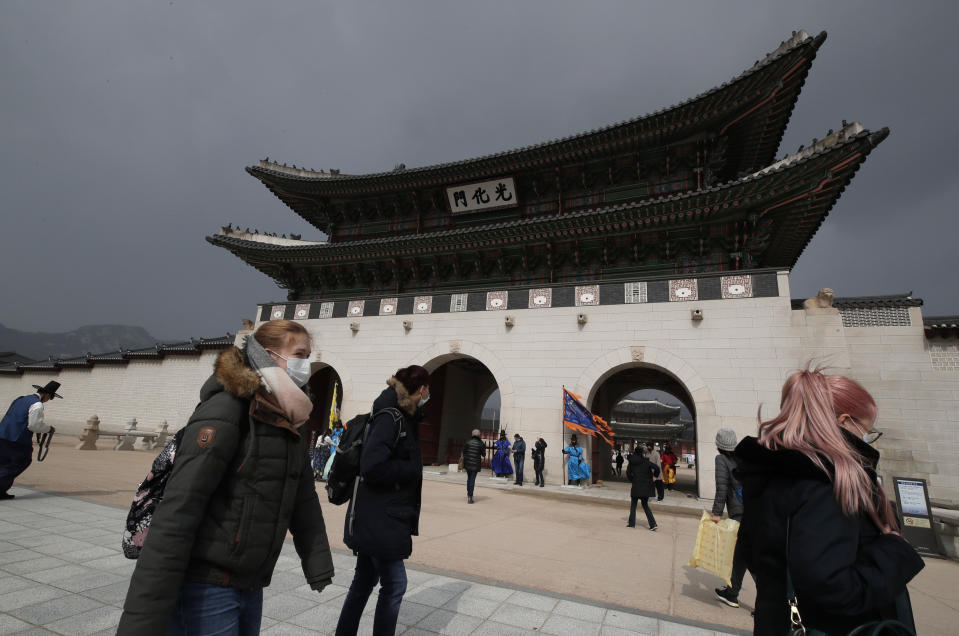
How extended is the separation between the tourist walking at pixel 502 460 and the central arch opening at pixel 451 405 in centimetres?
328

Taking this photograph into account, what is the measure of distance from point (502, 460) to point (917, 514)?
8.86 m

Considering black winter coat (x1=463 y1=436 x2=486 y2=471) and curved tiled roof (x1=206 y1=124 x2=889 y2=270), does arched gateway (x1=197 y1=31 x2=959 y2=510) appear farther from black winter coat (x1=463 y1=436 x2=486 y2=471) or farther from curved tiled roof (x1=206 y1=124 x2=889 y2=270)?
black winter coat (x1=463 y1=436 x2=486 y2=471)

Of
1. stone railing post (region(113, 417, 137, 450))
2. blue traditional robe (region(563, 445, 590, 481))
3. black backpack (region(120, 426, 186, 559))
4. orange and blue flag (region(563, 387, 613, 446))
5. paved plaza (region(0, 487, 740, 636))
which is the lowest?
stone railing post (region(113, 417, 137, 450))

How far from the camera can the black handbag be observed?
137cm

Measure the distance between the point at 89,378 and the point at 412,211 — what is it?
18.8 metres

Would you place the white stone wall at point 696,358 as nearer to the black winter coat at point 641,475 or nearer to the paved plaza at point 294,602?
the black winter coat at point 641,475

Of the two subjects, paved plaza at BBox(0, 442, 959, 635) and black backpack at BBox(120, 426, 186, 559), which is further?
paved plaza at BBox(0, 442, 959, 635)

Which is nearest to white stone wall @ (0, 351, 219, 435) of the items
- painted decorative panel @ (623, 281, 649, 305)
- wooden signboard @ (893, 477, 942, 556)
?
painted decorative panel @ (623, 281, 649, 305)

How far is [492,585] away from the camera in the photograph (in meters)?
4.11

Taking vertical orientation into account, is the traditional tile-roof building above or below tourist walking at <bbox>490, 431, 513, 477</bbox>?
above

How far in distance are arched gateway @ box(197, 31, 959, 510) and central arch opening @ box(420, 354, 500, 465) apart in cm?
12

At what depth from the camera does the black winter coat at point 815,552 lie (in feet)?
4.45

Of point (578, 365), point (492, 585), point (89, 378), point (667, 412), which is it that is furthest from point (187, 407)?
point (667, 412)

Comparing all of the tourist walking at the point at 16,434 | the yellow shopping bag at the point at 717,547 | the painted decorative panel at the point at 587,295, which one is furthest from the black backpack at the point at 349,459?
the painted decorative panel at the point at 587,295
